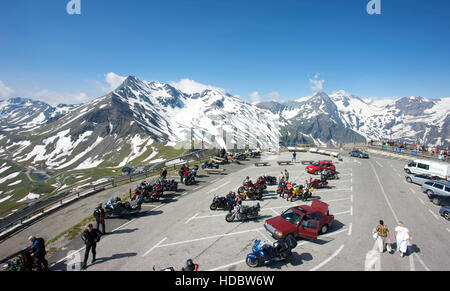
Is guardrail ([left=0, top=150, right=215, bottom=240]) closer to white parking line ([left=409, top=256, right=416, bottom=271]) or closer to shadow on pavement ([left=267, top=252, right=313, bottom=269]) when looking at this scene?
shadow on pavement ([left=267, top=252, right=313, bottom=269])

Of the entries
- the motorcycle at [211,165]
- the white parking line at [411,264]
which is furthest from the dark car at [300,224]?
the motorcycle at [211,165]

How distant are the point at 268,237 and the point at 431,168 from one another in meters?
29.9

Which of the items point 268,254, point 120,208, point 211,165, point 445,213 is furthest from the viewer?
point 211,165

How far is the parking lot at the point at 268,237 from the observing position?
36.9ft

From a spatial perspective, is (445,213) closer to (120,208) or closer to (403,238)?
(403,238)

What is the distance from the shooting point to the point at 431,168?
98.4 ft

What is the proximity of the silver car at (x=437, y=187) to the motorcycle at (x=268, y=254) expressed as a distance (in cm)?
2062

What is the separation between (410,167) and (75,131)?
227524 mm

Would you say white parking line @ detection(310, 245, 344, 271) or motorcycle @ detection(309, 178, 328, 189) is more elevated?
motorcycle @ detection(309, 178, 328, 189)

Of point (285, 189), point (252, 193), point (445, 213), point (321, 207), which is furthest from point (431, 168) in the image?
point (252, 193)

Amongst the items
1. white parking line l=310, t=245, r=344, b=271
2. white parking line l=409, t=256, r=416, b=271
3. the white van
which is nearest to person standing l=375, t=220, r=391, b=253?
white parking line l=409, t=256, r=416, b=271

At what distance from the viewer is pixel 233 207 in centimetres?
1745

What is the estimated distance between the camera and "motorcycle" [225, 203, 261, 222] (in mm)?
16120

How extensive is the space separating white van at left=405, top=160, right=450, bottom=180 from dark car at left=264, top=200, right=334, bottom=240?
25162 millimetres
